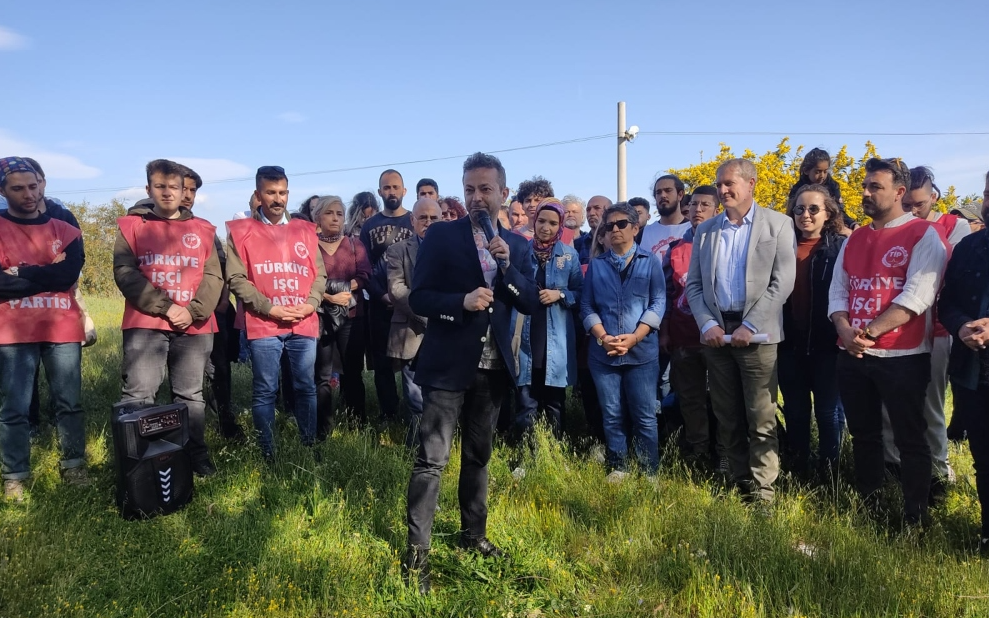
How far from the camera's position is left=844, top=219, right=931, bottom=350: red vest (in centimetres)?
367

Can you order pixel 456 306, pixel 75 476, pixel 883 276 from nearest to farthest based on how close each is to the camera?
pixel 456 306, pixel 883 276, pixel 75 476

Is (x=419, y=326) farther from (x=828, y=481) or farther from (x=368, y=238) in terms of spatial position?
(x=828, y=481)

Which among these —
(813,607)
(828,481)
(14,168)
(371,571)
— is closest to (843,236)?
(828,481)

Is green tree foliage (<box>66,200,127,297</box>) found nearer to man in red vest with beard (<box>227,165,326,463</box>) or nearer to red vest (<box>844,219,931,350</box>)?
man in red vest with beard (<box>227,165,326,463</box>)

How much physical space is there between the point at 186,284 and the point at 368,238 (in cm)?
218

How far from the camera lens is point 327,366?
578cm

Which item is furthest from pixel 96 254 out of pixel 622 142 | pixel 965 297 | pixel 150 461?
pixel 965 297

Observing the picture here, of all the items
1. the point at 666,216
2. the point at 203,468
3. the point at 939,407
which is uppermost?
the point at 666,216

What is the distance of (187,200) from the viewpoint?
5.24 m

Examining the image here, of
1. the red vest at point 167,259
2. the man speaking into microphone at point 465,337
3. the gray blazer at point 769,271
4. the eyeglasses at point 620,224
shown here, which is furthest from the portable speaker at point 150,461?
the gray blazer at point 769,271

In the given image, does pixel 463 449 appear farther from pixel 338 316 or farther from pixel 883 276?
pixel 883 276

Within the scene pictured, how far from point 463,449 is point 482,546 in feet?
1.90

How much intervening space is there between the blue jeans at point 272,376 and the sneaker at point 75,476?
121 cm

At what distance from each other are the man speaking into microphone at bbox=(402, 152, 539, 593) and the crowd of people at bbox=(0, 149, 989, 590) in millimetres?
12
